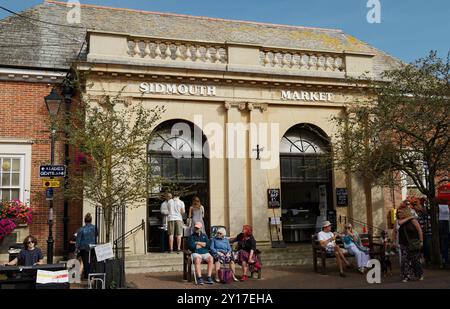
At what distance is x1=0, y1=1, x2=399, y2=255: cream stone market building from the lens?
46.9 feet

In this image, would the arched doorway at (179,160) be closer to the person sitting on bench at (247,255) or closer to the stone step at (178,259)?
the stone step at (178,259)

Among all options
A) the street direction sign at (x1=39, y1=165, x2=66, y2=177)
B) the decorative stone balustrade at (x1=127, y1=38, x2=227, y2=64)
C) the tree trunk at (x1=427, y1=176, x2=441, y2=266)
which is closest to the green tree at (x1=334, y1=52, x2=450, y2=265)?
the tree trunk at (x1=427, y1=176, x2=441, y2=266)

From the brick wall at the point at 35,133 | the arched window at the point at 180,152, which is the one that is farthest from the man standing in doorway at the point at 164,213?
the brick wall at the point at 35,133

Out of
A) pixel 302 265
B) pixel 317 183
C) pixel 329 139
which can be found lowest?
pixel 302 265

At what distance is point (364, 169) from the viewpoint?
13.0 m

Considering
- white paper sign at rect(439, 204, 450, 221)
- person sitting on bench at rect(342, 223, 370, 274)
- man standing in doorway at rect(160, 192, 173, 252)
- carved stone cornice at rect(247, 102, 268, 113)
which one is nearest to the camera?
person sitting on bench at rect(342, 223, 370, 274)

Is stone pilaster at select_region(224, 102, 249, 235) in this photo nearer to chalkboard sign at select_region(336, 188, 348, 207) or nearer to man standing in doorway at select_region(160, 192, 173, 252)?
man standing in doorway at select_region(160, 192, 173, 252)

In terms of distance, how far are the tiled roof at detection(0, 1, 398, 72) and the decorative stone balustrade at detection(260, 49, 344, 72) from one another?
1.18 feet

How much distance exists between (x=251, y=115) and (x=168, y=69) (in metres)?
3.05

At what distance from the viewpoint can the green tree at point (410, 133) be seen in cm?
1208

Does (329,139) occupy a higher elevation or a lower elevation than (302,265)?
higher

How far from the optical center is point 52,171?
1141cm
